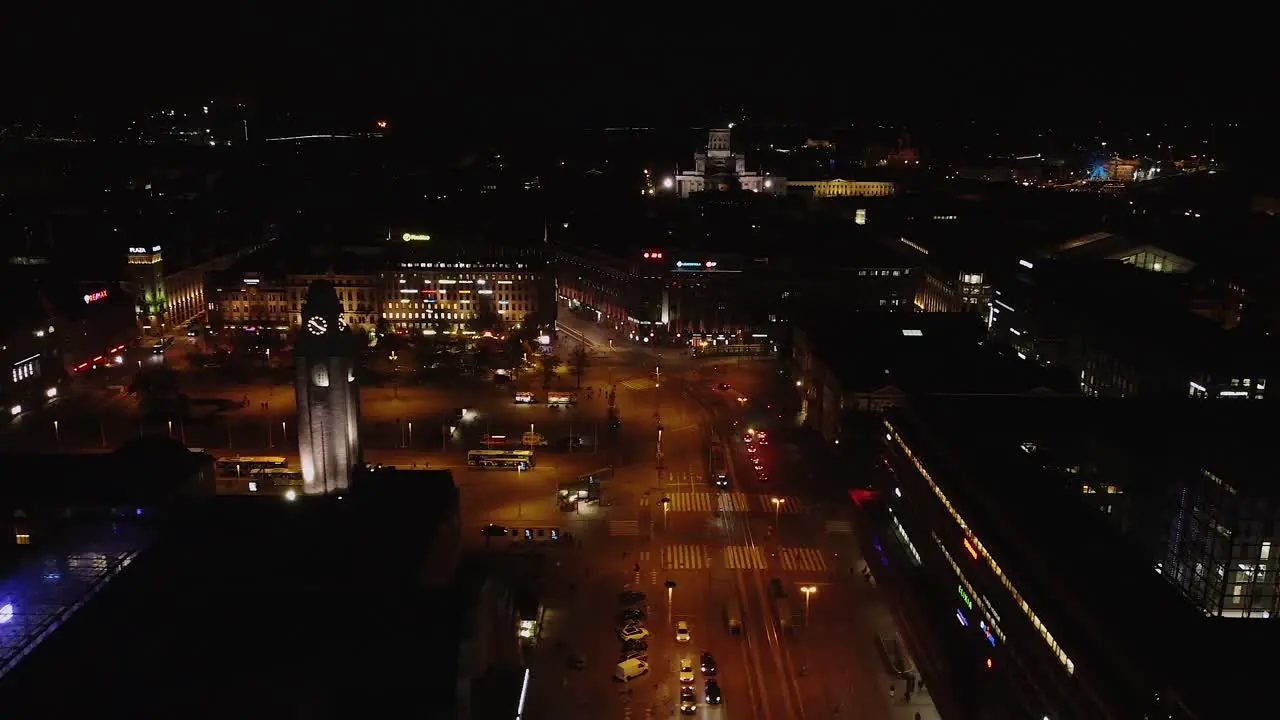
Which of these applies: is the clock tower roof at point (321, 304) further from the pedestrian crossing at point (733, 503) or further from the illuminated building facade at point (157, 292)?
the illuminated building facade at point (157, 292)

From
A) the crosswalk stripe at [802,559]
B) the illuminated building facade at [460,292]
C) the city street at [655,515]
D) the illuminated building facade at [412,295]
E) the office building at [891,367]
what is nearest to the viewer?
the city street at [655,515]

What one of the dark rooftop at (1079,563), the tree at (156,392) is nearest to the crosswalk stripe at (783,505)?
the dark rooftop at (1079,563)

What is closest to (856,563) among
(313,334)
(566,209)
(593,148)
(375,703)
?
(375,703)

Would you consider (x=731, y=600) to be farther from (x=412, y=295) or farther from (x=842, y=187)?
(x=842, y=187)

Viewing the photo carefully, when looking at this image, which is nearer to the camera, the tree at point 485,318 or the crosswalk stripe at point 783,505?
the crosswalk stripe at point 783,505

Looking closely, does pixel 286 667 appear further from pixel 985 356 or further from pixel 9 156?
pixel 9 156

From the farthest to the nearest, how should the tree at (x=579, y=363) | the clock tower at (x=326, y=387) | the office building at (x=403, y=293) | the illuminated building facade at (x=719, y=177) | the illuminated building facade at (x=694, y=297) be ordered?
1. the illuminated building facade at (x=719, y=177)
2. the office building at (x=403, y=293)
3. the illuminated building facade at (x=694, y=297)
4. the tree at (x=579, y=363)
5. the clock tower at (x=326, y=387)
